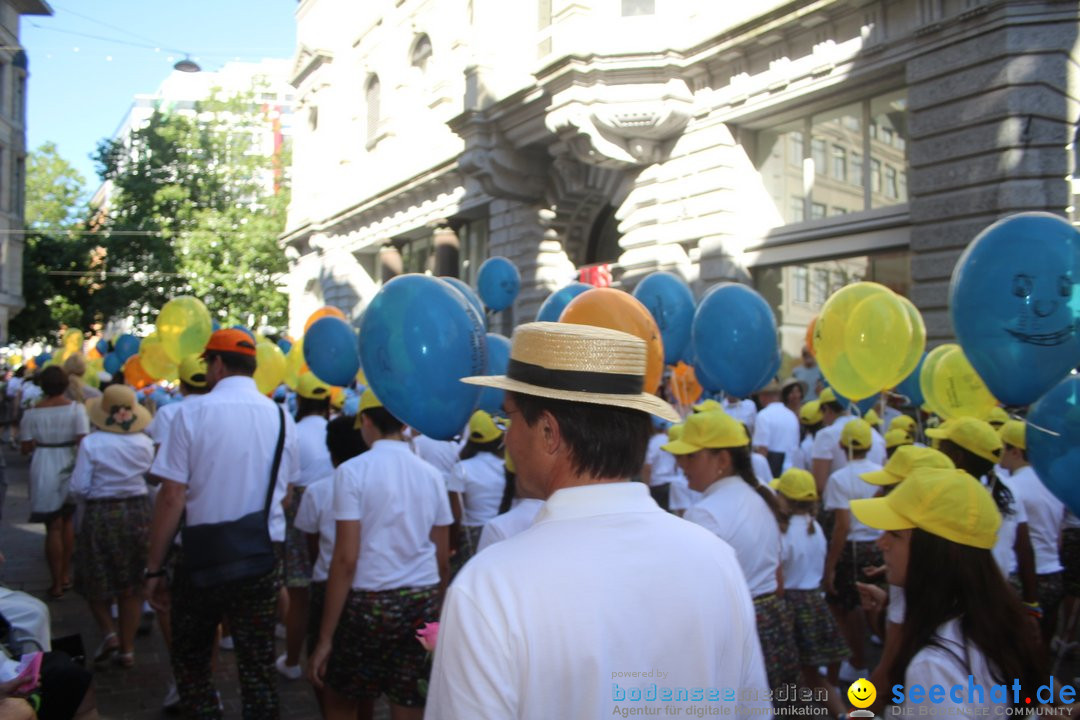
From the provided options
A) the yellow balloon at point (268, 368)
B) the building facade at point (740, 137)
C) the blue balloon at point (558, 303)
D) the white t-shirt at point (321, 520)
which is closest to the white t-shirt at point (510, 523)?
the white t-shirt at point (321, 520)

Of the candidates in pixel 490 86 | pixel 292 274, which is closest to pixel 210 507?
pixel 490 86

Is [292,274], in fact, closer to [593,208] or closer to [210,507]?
[593,208]

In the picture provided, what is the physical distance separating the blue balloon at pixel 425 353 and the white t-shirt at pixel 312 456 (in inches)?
78.1

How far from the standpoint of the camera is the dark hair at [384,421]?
150 inches

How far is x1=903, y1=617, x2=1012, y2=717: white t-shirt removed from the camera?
77.4 inches

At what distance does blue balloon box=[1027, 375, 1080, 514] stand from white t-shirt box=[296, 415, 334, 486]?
4283mm

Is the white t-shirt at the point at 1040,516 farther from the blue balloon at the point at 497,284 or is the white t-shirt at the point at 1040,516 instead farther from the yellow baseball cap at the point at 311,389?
the blue balloon at the point at 497,284

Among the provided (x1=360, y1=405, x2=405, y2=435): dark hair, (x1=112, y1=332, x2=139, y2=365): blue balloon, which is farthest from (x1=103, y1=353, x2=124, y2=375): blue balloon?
(x1=360, y1=405, x2=405, y2=435): dark hair

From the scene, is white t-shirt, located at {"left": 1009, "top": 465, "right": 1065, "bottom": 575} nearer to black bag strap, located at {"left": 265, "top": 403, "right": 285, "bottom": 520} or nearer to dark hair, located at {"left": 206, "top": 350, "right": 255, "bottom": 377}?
black bag strap, located at {"left": 265, "top": 403, "right": 285, "bottom": 520}

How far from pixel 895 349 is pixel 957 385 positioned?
0.61m

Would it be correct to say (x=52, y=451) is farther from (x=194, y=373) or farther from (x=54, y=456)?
(x=194, y=373)

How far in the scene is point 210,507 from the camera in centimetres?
366

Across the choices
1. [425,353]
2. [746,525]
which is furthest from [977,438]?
[425,353]

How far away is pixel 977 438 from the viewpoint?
13.0ft
